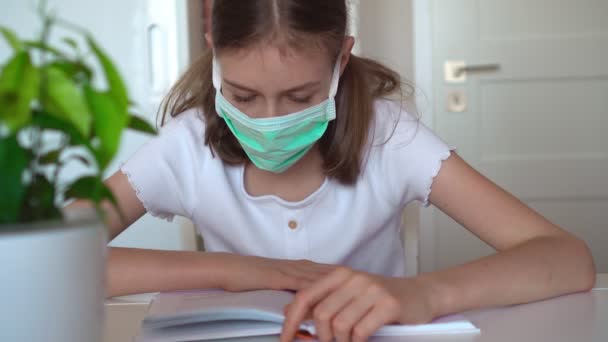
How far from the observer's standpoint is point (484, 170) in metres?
3.01

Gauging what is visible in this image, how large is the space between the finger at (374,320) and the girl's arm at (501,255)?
0.31ft

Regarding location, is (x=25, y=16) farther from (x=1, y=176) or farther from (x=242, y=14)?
(x=1, y=176)

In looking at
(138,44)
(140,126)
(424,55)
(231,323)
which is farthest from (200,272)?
(424,55)

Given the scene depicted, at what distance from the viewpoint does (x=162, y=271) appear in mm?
908

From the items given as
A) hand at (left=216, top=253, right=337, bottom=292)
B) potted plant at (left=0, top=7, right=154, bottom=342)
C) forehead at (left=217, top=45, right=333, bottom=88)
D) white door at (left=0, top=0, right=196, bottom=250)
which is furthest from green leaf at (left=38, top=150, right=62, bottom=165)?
white door at (left=0, top=0, right=196, bottom=250)

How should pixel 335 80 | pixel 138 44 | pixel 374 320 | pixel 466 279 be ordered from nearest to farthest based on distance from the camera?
pixel 374 320, pixel 466 279, pixel 335 80, pixel 138 44

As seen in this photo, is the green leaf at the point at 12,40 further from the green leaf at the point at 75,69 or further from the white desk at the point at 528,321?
the white desk at the point at 528,321

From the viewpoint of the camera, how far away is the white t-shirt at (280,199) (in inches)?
46.7

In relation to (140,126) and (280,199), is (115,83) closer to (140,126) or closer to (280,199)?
(140,126)

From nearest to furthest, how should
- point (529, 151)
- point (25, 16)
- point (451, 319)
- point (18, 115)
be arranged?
point (18, 115) < point (451, 319) < point (25, 16) < point (529, 151)

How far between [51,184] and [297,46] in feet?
2.19

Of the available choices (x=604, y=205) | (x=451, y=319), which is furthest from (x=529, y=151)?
(x=451, y=319)

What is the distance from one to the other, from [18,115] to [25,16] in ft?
7.79

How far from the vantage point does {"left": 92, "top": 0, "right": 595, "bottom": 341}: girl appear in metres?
0.81
